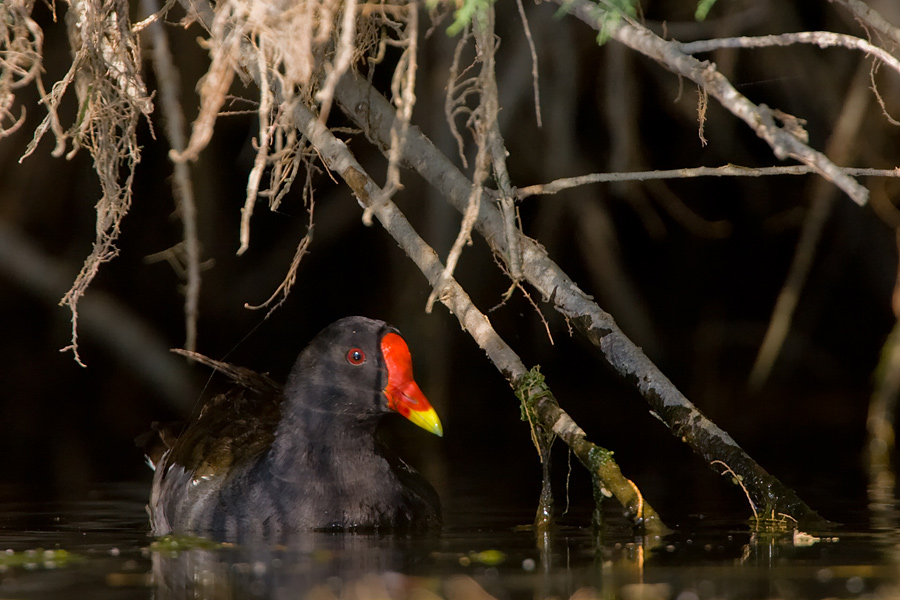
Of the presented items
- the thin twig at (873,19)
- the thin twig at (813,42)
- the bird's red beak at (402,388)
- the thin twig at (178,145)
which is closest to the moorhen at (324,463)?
the bird's red beak at (402,388)

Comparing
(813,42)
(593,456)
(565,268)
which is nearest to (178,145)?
(593,456)

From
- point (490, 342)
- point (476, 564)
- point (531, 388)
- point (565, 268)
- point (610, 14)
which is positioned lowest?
point (476, 564)

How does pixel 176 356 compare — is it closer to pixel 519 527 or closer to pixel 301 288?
pixel 301 288

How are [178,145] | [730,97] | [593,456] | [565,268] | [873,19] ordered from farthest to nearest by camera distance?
[565,268]
[178,145]
[593,456]
[873,19]
[730,97]

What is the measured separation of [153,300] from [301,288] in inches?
36.6

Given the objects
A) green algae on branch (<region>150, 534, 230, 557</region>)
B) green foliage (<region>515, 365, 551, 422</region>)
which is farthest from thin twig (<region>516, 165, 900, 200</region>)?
green algae on branch (<region>150, 534, 230, 557</region>)

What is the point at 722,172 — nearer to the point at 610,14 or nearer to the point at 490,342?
the point at 610,14

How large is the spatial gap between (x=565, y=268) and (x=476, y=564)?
4.45 metres

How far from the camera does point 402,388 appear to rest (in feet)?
13.3

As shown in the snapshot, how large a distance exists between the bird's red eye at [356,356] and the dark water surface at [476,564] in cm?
62

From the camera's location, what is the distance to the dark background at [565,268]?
5.41 meters

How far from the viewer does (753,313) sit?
804 centimetres

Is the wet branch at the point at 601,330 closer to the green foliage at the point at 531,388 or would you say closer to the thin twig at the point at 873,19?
the green foliage at the point at 531,388

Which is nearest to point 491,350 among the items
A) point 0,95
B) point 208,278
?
point 0,95
